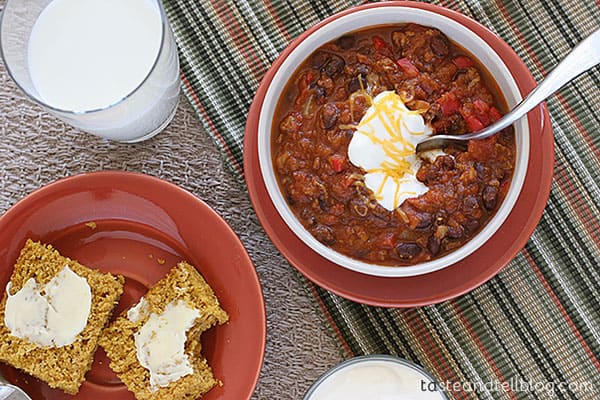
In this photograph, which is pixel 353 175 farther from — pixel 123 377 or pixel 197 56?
pixel 123 377

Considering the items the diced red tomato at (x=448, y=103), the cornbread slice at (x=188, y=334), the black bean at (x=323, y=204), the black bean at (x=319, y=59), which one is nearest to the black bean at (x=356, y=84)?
the black bean at (x=319, y=59)

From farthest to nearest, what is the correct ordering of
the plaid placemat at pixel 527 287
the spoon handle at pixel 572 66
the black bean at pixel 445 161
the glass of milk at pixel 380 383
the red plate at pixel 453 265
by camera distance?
1. the plaid placemat at pixel 527 287
2. the glass of milk at pixel 380 383
3. the red plate at pixel 453 265
4. the black bean at pixel 445 161
5. the spoon handle at pixel 572 66

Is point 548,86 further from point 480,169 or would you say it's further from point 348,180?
point 348,180

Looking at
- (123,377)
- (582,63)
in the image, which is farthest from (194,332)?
(582,63)


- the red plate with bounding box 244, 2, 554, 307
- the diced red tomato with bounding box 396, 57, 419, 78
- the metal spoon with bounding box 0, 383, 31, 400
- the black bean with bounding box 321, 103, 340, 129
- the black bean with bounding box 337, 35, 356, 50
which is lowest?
the metal spoon with bounding box 0, 383, 31, 400

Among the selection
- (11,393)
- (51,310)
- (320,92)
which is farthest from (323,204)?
(11,393)

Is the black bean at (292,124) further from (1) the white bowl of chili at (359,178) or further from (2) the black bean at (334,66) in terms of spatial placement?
(2) the black bean at (334,66)

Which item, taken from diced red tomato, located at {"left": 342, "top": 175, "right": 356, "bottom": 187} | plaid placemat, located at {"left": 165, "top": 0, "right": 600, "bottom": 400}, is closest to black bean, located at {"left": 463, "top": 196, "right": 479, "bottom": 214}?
diced red tomato, located at {"left": 342, "top": 175, "right": 356, "bottom": 187}

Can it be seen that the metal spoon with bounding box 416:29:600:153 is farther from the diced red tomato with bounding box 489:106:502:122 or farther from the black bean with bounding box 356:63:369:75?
the black bean with bounding box 356:63:369:75
